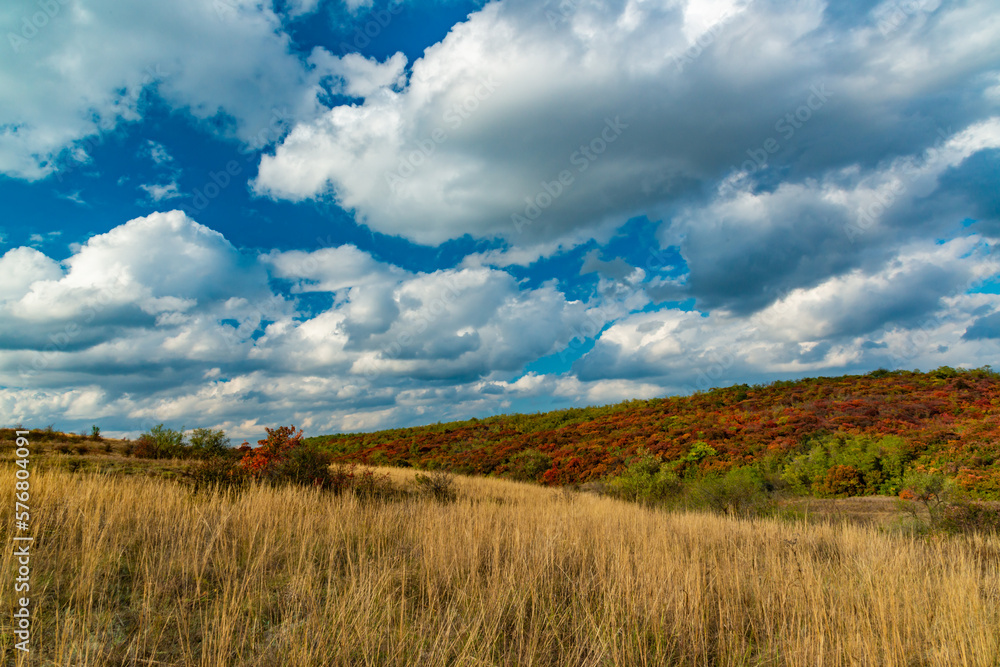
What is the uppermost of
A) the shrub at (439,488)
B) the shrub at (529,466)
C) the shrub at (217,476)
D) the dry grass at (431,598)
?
the shrub at (217,476)

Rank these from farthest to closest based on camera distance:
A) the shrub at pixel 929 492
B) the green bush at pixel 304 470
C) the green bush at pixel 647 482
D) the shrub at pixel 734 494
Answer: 1. the green bush at pixel 647 482
2. the shrub at pixel 734 494
3. the green bush at pixel 304 470
4. the shrub at pixel 929 492

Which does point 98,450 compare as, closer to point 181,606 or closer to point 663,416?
point 181,606

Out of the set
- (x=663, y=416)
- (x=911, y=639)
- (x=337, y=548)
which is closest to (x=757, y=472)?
(x=663, y=416)

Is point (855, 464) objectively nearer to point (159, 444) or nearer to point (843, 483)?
point (843, 483)

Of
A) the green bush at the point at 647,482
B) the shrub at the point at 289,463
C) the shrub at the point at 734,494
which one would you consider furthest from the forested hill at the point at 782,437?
the shrub at the point at 289,463

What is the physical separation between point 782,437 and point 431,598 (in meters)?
22.1

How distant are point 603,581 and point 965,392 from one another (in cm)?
2995

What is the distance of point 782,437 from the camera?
71.7ft

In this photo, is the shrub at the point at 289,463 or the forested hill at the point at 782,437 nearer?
the shrub at the point at 289,463

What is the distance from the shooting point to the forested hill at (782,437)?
56.2 ft

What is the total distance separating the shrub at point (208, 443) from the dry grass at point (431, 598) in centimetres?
1383

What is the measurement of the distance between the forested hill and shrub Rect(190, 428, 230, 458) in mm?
11975

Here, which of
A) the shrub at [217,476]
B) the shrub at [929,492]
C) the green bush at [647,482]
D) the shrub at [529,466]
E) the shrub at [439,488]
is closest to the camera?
the shrub at [217,476]

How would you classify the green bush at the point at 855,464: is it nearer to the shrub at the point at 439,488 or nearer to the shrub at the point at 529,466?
the shrub at the point at 529,466
